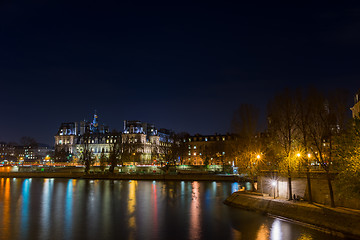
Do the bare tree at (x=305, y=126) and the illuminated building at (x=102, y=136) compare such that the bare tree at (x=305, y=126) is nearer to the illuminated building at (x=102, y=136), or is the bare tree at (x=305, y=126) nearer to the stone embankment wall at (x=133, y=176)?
the stone embankment wall at (x=133, y=176)

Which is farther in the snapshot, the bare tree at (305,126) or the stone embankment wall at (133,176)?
the stone embankment wall at (133,176)

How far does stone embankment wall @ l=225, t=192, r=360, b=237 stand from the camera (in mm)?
22047

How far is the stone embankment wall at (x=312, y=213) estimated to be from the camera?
72.3 ft

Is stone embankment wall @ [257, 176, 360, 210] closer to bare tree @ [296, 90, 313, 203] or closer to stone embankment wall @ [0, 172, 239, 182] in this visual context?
bare tree @ [296, 90, 313, 203]

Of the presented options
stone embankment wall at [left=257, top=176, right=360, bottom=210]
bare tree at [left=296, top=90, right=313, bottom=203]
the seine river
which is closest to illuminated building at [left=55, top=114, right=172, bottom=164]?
the seine river

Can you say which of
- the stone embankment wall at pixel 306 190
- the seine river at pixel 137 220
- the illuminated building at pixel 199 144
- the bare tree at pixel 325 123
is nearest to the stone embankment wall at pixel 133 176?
the seine river at pixel 137 220

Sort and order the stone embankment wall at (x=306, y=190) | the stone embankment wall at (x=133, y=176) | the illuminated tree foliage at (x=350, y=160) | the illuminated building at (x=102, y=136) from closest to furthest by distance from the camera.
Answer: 1. the illuminated tree foliage at (x=350, y=160)
2. the stone embankment wall at (x=306, y=190)
3. the stone embankment wall at (x=133, y=176)
4. the illuminated building at (x=102, y=136)

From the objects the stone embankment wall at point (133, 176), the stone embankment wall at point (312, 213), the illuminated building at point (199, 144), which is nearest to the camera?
the stone embankment wall at point (312, 213)

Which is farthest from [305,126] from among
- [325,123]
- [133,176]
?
[133,176]

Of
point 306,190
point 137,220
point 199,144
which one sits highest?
point 199,144

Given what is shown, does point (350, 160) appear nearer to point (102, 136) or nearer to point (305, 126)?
point (305, 126)

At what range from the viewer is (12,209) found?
37219 mm

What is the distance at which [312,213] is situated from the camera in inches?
997

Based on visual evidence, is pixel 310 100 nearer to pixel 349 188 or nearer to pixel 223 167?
pixel 349 188
